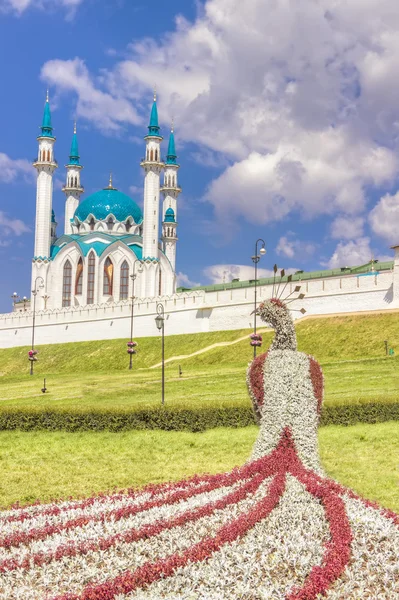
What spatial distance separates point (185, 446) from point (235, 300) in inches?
1304

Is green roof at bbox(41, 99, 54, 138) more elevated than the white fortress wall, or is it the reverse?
green roof at bbox(41, 99, 54, 138)

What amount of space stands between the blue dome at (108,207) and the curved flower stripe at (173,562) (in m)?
68.9

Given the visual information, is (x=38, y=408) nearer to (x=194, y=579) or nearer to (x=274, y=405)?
(x=274, y=405)

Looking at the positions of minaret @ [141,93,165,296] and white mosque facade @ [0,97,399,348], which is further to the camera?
minaret @ [141,93,165,296]

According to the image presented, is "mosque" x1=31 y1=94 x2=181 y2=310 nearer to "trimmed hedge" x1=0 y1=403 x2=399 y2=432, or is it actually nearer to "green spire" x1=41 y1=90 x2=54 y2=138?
"green spire" x1=41 y1=90 x2=54 y2=138

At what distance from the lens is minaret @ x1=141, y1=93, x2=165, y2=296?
64.3m

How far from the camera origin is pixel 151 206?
210 feet

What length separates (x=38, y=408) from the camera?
61.6ft

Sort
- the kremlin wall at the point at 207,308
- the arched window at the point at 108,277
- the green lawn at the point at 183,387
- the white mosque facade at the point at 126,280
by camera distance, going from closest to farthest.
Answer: the green lawn at the point at 183,387
the kremlin wall at the point at 207,308
the white mosque facade at the point at 126,280
the arched window at the point at 108,277

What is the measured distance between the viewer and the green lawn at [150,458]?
12.3 metres

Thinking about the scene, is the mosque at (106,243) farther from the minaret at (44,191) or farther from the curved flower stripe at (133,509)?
the curved flower stripe at (133,509)

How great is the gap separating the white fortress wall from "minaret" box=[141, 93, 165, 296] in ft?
29.9

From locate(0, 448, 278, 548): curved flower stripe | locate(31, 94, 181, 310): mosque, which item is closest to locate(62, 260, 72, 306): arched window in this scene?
locate(31, 94, 181, 310): mosque

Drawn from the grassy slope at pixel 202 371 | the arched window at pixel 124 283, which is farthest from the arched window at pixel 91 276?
the grassy slope at pixel 202 371
